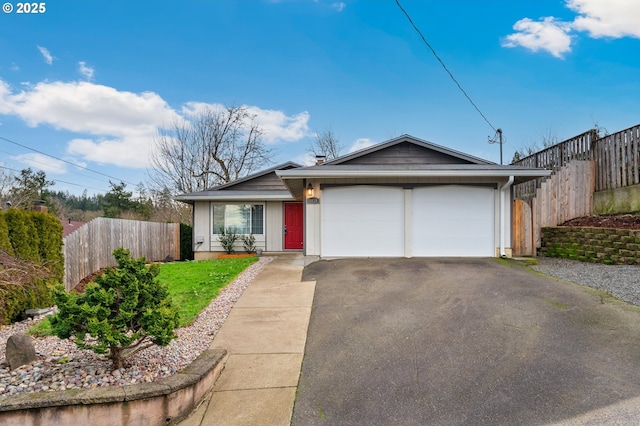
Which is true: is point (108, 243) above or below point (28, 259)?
below

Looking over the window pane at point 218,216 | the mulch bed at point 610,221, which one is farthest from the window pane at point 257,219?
the mulch bed at point 610,221

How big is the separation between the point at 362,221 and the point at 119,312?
7.07 m

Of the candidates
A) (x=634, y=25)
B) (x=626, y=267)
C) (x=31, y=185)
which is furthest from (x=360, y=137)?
(x=31, y=185)

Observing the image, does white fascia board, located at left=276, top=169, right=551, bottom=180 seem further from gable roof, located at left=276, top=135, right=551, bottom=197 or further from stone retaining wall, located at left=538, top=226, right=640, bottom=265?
stone retaining wall, located at left=538, top=226, right=640, bottom=265

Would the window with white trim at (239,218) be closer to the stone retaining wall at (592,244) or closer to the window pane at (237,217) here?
the window pane at (237,217)

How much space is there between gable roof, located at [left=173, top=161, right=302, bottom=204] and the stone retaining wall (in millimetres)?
8857

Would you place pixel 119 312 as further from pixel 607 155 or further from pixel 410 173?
pixel 607 155

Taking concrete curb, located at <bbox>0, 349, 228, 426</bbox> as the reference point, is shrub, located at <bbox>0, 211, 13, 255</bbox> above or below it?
above

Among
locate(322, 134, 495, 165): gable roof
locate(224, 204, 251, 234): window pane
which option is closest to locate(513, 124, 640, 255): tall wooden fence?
locate(322, 134, 495, 165): gable roof

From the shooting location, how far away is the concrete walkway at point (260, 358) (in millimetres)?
2887

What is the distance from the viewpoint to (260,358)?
3.84 m

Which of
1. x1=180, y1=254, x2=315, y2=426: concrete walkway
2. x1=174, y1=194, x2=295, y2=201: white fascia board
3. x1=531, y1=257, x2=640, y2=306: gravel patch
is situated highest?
x1=174, y1=194, x2=295, y2=201: white fascia board

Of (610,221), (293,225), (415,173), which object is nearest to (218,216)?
(293,225)

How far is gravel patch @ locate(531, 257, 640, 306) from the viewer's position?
5.64 metres
